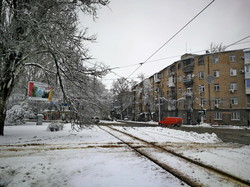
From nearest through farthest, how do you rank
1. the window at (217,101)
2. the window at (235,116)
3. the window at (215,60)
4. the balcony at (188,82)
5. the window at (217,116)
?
the window at (235,116)
the window at (217,116)
the window at (217,101)
the window at (215,60)
the balcony at (188,82)

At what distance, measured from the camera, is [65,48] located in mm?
9016

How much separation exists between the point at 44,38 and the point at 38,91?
19.3 feet

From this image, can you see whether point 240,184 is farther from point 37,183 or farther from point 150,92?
point 150,92

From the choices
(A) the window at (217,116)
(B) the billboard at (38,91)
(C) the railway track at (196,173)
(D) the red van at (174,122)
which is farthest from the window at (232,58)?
(C) the railway track at (196,173)

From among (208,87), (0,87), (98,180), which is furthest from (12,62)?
(208,87)

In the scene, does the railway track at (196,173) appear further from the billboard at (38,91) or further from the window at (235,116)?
the window at (235,116)

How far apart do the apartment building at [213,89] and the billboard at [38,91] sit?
23.6 metres

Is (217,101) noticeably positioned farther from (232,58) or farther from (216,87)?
(232,58)

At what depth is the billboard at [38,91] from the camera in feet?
38.8

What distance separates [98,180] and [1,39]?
6890mm

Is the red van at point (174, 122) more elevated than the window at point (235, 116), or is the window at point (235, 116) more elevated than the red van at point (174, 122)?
the window at point (235, 116)

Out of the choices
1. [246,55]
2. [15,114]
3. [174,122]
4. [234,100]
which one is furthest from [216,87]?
[15,114]

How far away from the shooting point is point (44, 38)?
292 inches

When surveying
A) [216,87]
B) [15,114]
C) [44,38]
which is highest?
[216,87]
